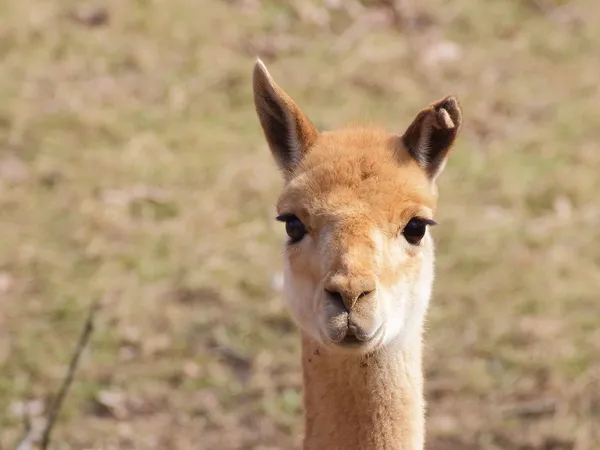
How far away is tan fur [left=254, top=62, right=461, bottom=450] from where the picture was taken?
3.72 metres

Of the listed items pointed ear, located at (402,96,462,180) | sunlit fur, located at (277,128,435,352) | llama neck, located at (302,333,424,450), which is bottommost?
llama neck, located at (302,333,424,450)

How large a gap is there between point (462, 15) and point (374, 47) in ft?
4.34

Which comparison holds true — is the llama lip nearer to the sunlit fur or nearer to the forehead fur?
the sunlit fur

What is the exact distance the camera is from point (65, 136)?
30.0 feet

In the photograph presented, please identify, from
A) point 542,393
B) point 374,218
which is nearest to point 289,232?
point 374,218

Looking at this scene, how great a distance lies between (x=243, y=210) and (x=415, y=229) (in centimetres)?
463

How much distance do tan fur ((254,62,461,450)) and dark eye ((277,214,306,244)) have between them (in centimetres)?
3

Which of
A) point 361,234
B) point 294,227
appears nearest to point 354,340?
point 361,234

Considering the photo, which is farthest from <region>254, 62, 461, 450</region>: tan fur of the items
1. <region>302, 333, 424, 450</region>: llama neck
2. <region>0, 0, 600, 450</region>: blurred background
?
<region>0, 0, 600, 450</region>: blurred background

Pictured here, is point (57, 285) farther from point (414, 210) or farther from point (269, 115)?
point (414, 210)

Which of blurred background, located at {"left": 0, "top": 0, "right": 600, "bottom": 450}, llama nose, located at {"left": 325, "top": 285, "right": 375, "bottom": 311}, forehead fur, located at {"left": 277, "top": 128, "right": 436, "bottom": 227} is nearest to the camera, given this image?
llama nose, located at {"left": 325, "top": 285, "right": 375, "bottom": 311}

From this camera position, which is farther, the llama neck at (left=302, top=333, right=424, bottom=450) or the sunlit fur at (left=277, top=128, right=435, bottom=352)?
the llama neck at (left=302, top=333, right=424, bottom=450)

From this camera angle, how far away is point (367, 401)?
3.97 m

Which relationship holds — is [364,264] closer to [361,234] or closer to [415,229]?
[361,234]
